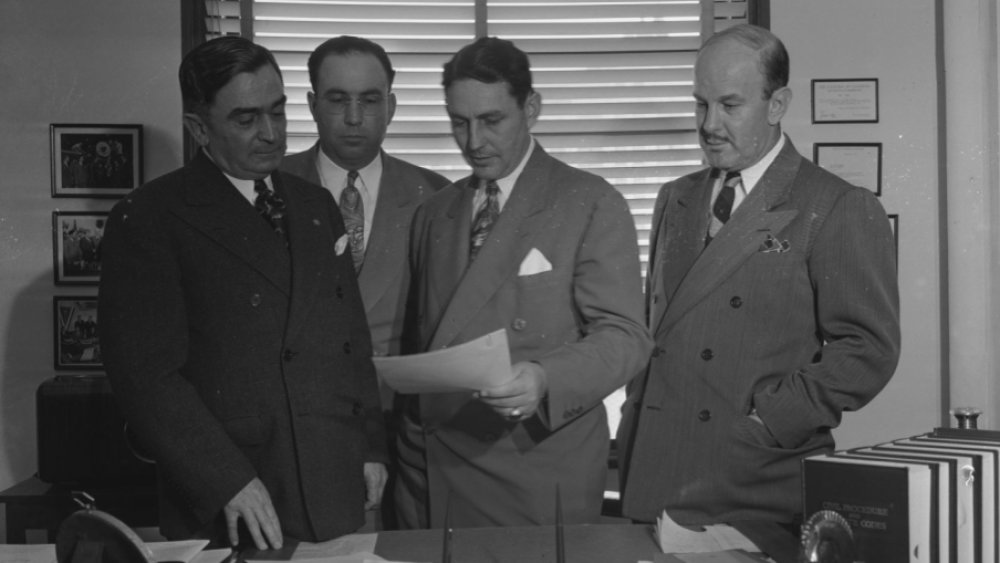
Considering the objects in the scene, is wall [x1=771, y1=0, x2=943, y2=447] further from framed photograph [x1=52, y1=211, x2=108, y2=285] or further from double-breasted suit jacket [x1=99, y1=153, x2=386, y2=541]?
framed photograph [x1=52, y1=211, x2=108, y2=285]

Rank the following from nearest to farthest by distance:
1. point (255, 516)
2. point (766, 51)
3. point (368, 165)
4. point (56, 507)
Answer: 1. point (255, 516)
2. point (766, 51)
3. point (368, 165)
4. point (56, 507)

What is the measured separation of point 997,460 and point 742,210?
96 centimetres

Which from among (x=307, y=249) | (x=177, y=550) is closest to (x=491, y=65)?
(x=307, y=249)

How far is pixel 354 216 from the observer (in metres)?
3.27

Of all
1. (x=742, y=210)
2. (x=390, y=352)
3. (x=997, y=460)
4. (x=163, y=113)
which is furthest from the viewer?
(x=163, y=113)

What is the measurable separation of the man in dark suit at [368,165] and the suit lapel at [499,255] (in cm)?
56

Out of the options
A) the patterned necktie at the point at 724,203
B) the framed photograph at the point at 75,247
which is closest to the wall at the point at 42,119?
the framed photograph at the point at 75,247

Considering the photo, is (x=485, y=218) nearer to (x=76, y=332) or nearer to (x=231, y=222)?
(x=231, y=222)

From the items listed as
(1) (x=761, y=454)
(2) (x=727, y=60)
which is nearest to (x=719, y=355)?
(1) (x=761, y=454)

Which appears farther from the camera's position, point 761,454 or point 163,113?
point 163,113

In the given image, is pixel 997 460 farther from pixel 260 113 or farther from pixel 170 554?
pixel 260 113

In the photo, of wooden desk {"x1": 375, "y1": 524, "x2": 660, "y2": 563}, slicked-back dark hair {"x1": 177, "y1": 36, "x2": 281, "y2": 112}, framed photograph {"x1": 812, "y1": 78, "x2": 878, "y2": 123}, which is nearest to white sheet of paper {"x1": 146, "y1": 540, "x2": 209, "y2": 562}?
wooden desk {"x1": 375, "y1": 524, "x2": 660, "y2": 563}

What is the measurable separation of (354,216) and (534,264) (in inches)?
35.7

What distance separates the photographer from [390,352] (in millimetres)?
3117
